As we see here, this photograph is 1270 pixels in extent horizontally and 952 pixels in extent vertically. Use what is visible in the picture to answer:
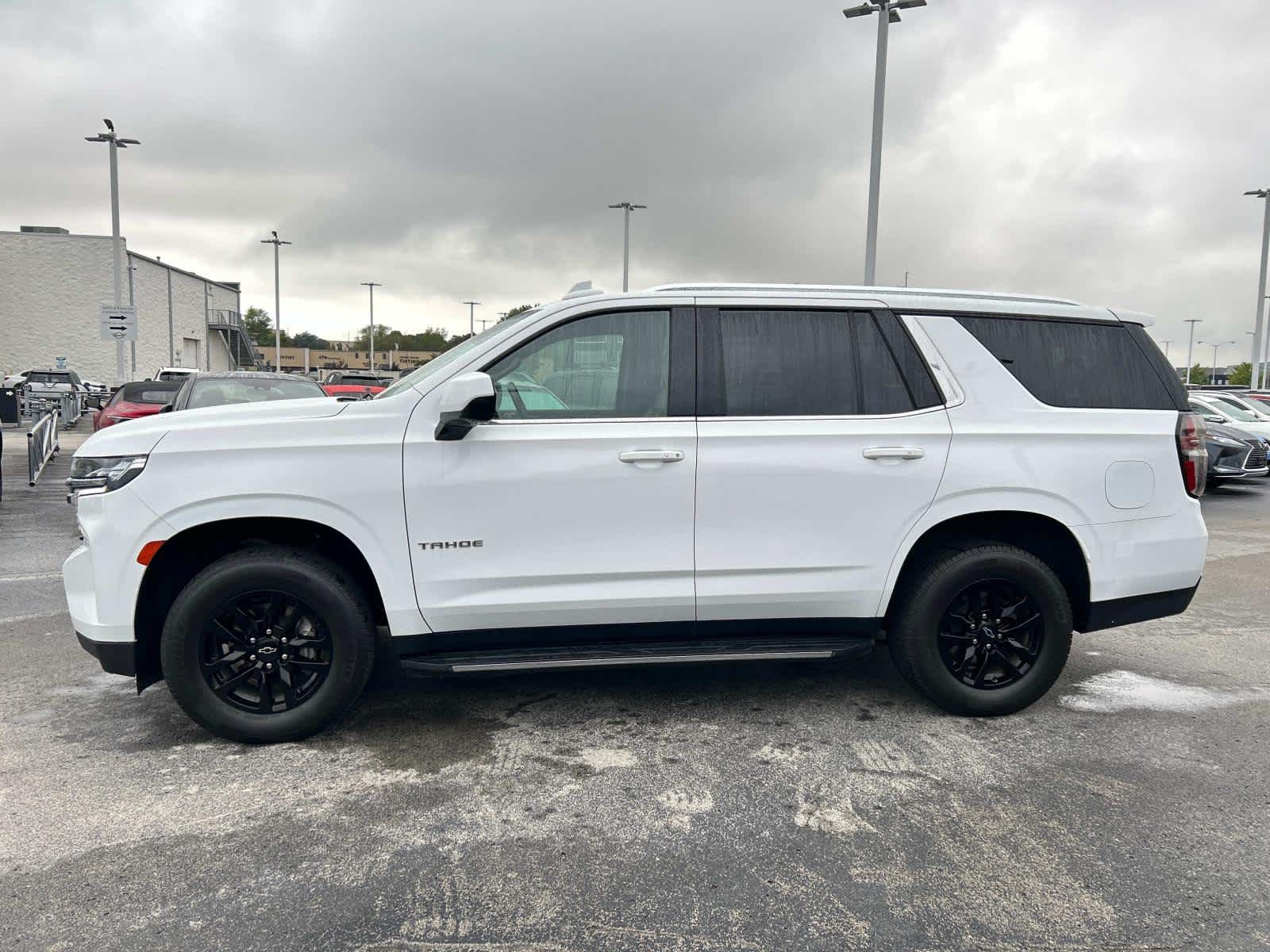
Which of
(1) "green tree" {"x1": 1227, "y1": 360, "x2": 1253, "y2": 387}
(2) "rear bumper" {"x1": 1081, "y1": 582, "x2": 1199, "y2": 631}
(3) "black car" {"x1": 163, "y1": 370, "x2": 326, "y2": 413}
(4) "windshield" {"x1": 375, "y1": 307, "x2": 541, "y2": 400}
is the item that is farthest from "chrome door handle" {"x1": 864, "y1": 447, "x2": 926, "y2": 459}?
(1) "green tree" {"x1": 1227, "y1": 360, "x2": 1253, "y2": 387}

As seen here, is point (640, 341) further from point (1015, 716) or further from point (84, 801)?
point (84, 801)

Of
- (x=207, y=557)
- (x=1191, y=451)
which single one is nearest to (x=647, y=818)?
(x=207, y=557)

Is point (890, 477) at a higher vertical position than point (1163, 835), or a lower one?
higher

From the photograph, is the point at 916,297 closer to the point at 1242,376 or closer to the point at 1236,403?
the point at 1236,403

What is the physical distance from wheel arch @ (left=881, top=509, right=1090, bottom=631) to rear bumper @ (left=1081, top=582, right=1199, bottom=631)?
1.8 inches

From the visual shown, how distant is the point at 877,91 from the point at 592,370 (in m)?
13.9

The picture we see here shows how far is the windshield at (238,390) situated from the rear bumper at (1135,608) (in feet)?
27.4

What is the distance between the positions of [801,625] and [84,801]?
2945 millimetres

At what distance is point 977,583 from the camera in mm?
4008

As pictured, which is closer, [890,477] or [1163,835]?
[1163,835]

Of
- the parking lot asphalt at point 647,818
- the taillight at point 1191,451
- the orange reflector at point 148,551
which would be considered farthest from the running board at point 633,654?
the taillight at point 1191,451

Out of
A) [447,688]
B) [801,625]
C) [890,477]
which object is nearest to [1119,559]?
[890,477]

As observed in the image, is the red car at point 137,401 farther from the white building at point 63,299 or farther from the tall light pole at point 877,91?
the white building at point 63,299

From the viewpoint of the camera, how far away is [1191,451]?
13.6 ft
